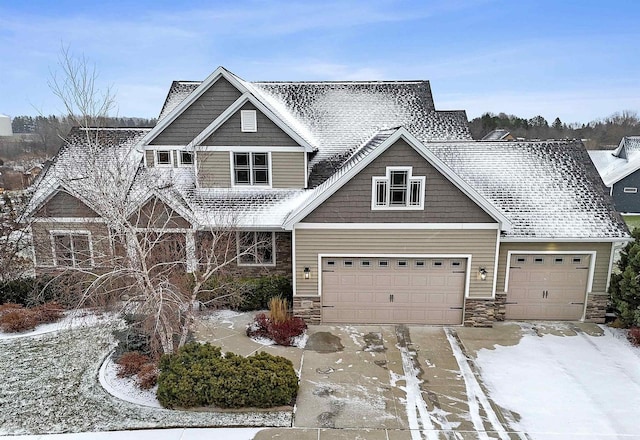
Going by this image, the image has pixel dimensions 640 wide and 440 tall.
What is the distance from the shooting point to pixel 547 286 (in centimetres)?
1377

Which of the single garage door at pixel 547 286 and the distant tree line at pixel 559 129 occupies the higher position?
the distant tree line at pixel 559 129

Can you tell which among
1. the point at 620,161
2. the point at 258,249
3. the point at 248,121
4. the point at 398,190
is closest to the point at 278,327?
the point at 258,249

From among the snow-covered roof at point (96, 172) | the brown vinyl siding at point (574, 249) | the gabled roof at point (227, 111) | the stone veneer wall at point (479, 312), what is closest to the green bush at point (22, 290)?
the snow-covered roof at point (96, 172)

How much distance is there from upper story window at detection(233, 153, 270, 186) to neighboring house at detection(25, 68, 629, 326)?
4cm

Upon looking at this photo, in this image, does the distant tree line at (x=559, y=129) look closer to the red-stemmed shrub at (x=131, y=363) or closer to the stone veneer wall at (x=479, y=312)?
the stone veneer wall at (x=479, y=312)

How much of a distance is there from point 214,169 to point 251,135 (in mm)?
1872

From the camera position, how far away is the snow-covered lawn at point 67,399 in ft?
28.8

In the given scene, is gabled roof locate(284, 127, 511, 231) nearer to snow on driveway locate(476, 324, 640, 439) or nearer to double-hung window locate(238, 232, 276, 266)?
double-hung window locate(238, 232, 276, 266)

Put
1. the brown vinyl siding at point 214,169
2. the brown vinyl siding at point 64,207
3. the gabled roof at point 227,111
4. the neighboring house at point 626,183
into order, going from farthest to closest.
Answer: the neighboring house at point 626,183, the brown vinyl siding at point 214,169, the gabled roof at point 227,111, the brown vinyl siding at point 64,207

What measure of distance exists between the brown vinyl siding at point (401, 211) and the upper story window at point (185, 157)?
621 centimetres

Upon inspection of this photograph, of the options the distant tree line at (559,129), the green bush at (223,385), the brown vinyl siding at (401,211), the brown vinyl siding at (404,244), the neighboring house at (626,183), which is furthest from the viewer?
the distant tree line at (559,129)

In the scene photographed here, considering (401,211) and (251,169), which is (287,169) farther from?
(401,211)

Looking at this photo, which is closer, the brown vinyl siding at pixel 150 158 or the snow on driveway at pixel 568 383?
the snow on driveway at pixel 568 383

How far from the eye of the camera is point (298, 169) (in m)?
15.6
